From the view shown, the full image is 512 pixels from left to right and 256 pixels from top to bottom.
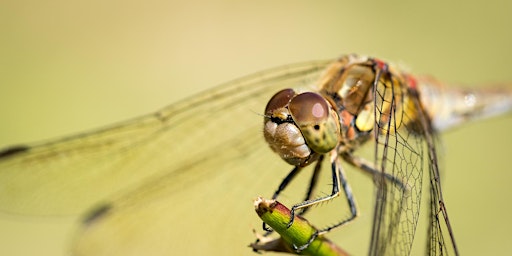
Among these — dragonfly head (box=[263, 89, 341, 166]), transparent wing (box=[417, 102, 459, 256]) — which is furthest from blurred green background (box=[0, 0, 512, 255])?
dragonfly head (box=[263, 89, 341, 166])

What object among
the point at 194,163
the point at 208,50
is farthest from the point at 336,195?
the point at 208,50

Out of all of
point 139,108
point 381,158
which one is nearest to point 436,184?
point 381,158

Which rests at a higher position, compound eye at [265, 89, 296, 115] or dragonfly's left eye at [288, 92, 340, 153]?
compound eye at [265, 89, 296, 115]

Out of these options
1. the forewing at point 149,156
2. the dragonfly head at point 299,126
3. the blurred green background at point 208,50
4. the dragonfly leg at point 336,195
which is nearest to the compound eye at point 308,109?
the dragonfly head at point 299,126

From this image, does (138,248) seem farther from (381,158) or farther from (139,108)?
(139,108)

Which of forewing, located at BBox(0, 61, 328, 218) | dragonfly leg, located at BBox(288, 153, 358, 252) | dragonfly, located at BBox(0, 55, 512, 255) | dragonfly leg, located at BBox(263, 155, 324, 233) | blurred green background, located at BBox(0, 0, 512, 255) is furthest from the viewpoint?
blurred green background, located at BBox(0, 0, 512, 255)

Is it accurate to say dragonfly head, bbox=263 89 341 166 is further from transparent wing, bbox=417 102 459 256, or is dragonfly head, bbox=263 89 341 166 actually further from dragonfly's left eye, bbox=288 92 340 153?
transparent wing, bbox=417 102 459 256

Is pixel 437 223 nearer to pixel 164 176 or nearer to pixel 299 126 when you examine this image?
pixel 299 126

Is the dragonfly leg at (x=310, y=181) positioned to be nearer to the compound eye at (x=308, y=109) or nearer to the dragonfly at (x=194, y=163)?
the dragonfly at (x=194, y=163)
